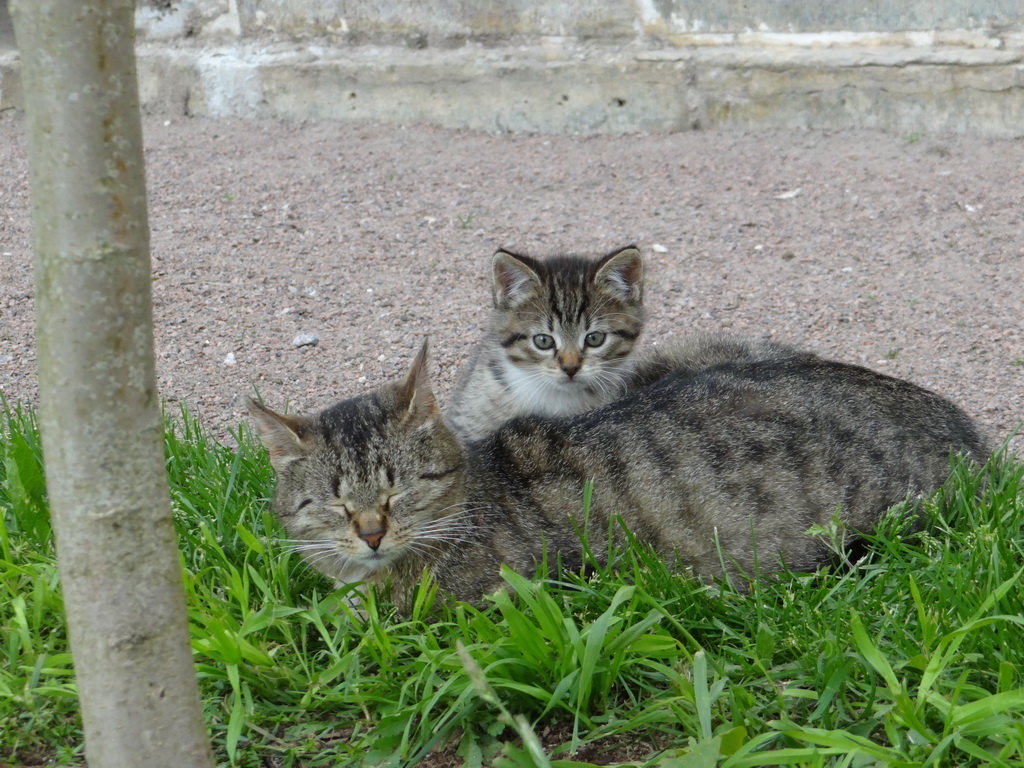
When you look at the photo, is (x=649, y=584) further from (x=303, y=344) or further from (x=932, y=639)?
(x=303, y=344)

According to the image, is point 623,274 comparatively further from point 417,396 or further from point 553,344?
point 417,396

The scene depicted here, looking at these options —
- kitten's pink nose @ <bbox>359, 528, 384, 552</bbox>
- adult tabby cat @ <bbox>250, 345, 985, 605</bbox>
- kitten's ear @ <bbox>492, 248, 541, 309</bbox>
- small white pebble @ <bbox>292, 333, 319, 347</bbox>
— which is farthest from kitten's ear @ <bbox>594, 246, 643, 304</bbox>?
kitten's pink nose @ <bbox>359, 528, 384, 552</bbox>

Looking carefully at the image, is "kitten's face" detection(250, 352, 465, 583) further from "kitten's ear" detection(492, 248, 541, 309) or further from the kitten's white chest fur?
"kitten's ear" detection(492, 248, 541, 309)

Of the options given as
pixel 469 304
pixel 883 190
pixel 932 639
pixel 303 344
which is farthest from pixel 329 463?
pixel 883 190

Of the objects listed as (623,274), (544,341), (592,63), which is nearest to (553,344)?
(544,341)

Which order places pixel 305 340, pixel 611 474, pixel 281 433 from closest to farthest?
pixel 281 433 → pixel 611 474 → pixel 305 340

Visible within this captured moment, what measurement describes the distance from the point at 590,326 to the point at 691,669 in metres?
2.29

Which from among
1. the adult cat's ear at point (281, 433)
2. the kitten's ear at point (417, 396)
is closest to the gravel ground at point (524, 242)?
the adult cat's ear at point (281, 433)

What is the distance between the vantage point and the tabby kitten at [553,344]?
496cm

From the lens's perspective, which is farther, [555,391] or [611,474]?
[555,391]

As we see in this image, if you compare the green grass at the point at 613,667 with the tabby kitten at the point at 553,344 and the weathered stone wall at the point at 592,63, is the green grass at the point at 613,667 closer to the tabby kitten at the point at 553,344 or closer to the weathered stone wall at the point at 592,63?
the tabby kitten at the point at 553,344

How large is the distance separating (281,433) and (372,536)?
1.43ft

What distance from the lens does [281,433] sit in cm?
348

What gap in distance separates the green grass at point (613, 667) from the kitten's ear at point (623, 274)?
192 cm
